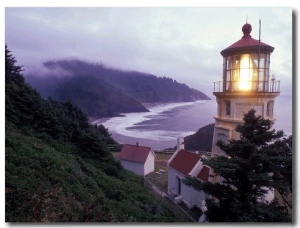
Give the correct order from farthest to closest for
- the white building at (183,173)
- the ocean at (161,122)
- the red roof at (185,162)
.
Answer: the red roof at (185,162)
the white building at (183,173)
the ocean at (161,122)

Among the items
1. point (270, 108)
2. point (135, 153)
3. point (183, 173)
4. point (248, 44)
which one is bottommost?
point (183, 173)

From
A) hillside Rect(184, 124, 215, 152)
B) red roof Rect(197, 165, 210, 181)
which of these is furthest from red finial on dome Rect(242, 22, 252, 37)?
red roof Rect(197, 165, 210, 181)

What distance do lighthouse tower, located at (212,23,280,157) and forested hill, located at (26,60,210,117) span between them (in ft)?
1.08

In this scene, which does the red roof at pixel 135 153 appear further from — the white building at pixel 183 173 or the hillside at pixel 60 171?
the white building at pixel 183 173

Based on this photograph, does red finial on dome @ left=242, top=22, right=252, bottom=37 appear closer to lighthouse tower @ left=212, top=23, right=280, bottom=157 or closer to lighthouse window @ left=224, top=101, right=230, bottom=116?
lighthouse tower @ left=212, top=23, right=280, bottom=157

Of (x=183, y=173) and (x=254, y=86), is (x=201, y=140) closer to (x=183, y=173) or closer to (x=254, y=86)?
(x=183, y=173)

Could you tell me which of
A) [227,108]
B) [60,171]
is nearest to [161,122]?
[227,108]

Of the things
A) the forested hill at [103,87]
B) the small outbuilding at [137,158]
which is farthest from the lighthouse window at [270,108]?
the small outbuilding at [137,158]

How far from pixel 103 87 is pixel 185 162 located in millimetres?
2180

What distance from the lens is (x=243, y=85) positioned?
134 inches

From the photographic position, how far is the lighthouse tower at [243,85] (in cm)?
323

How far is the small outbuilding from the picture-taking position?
11.4 ft

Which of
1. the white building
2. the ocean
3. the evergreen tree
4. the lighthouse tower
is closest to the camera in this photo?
the evergreen tree

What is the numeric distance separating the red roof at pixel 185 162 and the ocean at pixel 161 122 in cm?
91
